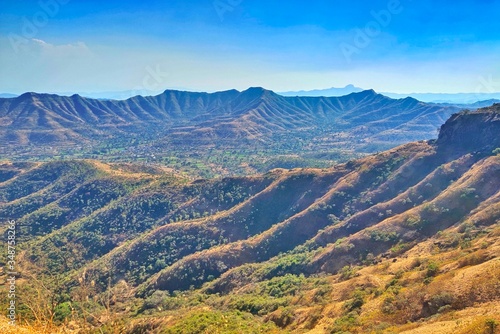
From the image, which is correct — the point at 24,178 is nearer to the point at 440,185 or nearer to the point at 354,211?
the point at 354,211

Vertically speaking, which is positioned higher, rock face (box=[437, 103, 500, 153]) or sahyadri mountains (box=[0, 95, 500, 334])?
rock face (box=[437, 103, 500, 153])

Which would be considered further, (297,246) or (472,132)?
(472,132)

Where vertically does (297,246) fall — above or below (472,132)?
below

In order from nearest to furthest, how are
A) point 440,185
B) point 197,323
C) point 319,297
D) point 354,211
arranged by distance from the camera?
point 197,323 → point 319,297 → point 440,185 → point 354,211

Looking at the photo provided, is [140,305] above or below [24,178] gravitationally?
below

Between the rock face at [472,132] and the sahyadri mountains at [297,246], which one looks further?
the rock face at [472,132]

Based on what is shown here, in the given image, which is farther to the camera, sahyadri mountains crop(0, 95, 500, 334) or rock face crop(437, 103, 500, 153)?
rock face crop(437, 103, 500, 153)

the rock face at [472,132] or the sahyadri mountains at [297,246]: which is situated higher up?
the rock face at [472,132]

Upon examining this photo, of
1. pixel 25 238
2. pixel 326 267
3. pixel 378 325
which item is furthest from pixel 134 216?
pixel 378 325
